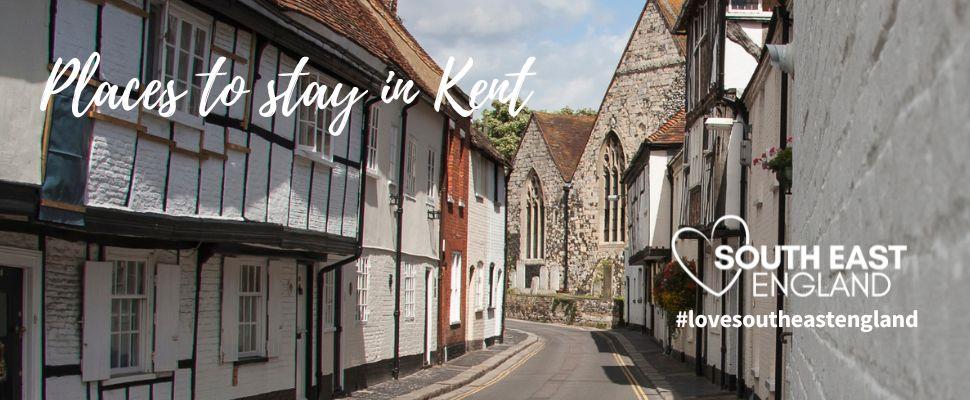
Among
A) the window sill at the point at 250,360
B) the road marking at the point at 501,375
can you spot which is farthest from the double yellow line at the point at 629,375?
the window sill at the point at 250,360

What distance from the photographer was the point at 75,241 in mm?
9938

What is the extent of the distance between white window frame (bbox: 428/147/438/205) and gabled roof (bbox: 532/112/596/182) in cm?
3190

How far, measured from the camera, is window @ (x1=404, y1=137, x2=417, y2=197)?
21406 mm

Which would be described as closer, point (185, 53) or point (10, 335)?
point (10, 335)

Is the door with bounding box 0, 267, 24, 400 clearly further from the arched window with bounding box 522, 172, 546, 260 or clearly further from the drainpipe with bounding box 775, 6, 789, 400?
the arched window with bounding box 522, 172, 546, 260

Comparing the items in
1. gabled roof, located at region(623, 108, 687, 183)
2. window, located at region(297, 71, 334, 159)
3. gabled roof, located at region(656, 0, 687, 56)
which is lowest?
window, located at region(297, 71, 334, 159)

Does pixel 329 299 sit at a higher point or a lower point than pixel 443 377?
higher

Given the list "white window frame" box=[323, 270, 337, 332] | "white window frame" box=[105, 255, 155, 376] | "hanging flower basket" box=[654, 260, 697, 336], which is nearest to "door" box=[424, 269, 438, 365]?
"hanging flower basket" box=[654, 260, 697, 336]

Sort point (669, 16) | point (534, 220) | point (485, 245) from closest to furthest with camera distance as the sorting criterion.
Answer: point (485, 245), point (669, 16), point (534, 220)

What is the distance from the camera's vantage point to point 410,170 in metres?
21.8

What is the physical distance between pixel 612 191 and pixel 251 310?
134 feet

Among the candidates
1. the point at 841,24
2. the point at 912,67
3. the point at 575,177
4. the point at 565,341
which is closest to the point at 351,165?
the point at 841,24

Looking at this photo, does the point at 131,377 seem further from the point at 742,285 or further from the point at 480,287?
the point at 480,287

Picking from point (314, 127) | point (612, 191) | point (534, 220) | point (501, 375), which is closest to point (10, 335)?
point (314, 127)
